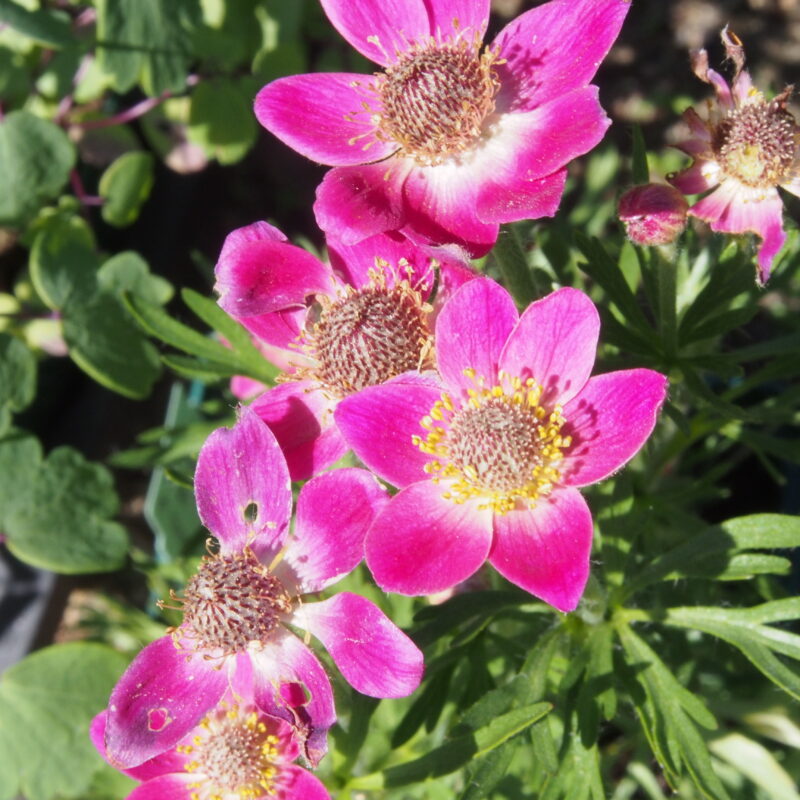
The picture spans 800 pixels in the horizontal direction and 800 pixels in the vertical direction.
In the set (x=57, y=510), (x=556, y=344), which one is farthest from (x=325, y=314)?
(x=57, y=510)

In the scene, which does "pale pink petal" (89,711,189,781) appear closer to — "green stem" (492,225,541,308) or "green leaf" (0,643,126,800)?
"green stem" (492,225,541,308)

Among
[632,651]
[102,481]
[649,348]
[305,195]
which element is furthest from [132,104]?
[632,651]

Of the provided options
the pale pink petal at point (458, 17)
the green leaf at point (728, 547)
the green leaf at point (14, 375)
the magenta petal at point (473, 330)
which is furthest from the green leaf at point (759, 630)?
the green leaf at point (14, 375)

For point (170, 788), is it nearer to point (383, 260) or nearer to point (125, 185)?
point (383, 260)

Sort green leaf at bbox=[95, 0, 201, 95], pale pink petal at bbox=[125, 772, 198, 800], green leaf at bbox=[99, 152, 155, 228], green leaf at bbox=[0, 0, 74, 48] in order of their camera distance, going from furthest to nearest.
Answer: green leaf at bbox=[99, 152, 155, 228]
green leaf at bbox=[95, 0, 201, 95]
green leaf at bbox=[0, 0, 74, 48]
pale pink petal at bbox=[125, 772, 198, 800]

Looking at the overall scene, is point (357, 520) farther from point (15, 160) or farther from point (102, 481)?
point (15, 160)

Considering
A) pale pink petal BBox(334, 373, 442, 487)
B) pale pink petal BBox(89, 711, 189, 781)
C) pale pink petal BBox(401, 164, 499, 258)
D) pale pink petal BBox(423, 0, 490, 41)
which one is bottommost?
pale pink petal BBox(89, 711, 189, 781)

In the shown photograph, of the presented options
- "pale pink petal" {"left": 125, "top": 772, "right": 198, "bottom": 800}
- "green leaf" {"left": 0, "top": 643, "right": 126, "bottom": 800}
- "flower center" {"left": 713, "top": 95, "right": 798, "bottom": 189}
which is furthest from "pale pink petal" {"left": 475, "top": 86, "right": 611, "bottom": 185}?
"green leaf" {"left": 0, "top": 643, "right": 126, "bottom": 800}
